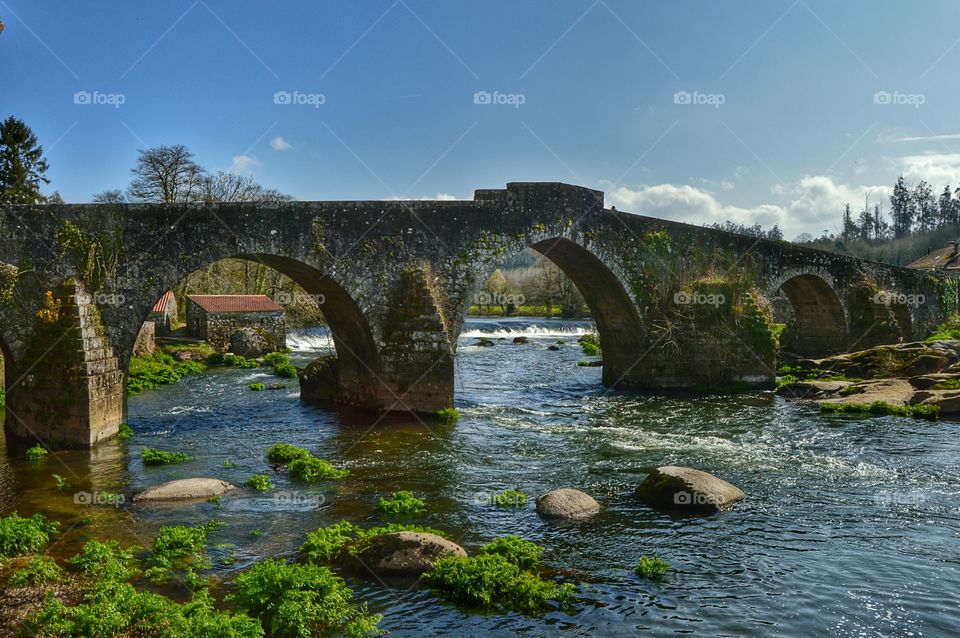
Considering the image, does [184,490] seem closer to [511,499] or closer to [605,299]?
[511,499]

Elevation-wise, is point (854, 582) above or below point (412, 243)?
below

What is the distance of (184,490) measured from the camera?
12328mm

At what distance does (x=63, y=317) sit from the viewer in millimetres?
15289

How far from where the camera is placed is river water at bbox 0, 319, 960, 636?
8.36 metres

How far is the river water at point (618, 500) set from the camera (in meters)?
8.36

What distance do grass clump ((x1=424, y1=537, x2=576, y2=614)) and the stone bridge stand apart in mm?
10036

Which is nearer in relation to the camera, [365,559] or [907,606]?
[907,606]

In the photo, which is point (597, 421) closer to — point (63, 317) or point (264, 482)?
point (264, 482)

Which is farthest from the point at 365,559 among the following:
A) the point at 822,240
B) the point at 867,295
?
the point at 822,240

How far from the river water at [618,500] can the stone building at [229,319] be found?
14267mm

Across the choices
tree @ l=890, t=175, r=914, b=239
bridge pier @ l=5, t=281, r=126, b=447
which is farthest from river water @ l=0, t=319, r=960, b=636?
tree @ l=890, t=175, r=914, b=239

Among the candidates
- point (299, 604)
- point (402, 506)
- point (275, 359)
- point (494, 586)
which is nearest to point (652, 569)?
point (494, 586)

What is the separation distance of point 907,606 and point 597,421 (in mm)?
11643

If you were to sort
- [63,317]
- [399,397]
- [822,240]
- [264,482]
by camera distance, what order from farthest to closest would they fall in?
[822,240], [399,397], [63,317], [264,482]
